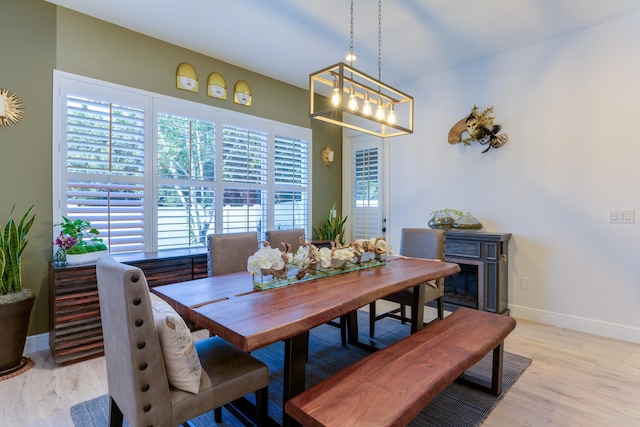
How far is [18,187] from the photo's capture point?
8.73 ft

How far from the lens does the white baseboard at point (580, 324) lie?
298cm

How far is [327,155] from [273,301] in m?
3.75

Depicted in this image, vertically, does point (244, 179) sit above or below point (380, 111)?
below

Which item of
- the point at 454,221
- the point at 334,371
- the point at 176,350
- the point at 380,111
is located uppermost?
the point at 380,111

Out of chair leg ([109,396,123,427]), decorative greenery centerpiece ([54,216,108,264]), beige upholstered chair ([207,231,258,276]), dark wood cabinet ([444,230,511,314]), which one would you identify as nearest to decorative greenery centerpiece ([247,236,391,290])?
beige upholstered chair ([207,231,258,276])

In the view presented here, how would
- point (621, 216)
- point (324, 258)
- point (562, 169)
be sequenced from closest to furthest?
point (324, 258) < point (621, 216) < point (562, 169)

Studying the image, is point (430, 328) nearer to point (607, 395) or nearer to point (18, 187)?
point (607, 395)

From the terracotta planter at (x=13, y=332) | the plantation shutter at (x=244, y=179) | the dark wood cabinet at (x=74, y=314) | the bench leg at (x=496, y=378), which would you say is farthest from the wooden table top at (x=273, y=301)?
the plantation shutter at (x=244, y=179)

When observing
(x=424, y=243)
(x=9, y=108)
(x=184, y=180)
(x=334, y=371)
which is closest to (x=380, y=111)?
(x=424, y=243)

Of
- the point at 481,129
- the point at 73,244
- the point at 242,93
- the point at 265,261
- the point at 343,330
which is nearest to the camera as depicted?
the point at 265,261

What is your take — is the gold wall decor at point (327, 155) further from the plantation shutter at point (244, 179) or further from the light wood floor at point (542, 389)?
the light wood floor at point (542, 389)

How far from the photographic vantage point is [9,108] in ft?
8.55

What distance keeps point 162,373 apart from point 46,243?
2.36 metres

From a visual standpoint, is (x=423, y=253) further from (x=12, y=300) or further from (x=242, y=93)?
(x=12, y=300)
